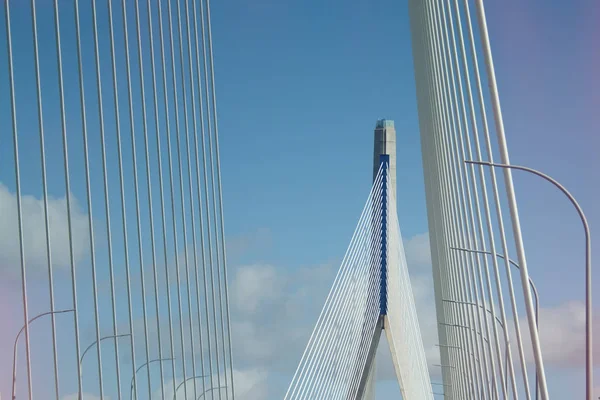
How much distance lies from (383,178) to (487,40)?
17009 millimetres

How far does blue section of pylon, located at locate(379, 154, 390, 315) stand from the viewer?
26656 mm

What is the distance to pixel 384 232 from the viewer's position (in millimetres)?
27297

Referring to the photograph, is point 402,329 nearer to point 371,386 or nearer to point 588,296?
point 371,386

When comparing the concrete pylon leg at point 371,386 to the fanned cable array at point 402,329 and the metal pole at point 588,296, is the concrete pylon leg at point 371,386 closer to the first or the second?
the fanned cable array at point 402,329

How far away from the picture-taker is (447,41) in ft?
52.9

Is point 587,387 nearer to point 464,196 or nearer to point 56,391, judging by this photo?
point 56,391

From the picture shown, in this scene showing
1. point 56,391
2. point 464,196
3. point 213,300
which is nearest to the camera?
point 56,391

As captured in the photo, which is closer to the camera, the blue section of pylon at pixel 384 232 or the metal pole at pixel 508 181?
the metal pole at pixel 508 181

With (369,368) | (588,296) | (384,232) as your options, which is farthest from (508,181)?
(384,232)

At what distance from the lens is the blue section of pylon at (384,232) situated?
26656 millimetres

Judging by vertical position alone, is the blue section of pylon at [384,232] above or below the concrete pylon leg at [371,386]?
above

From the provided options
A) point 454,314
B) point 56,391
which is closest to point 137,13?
point 56,391

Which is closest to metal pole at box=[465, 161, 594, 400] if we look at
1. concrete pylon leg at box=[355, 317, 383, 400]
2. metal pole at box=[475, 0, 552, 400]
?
metal pole at box=[475, 0, 552, 400]

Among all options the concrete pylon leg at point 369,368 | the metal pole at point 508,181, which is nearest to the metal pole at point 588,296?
the metal pole at point 508,181
